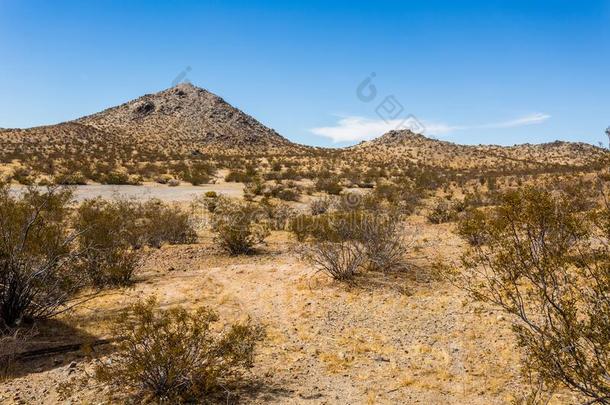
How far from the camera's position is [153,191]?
27.9 meters

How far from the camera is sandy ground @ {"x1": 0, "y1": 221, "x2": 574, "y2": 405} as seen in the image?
18.5 feet

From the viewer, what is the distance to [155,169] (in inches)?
1483

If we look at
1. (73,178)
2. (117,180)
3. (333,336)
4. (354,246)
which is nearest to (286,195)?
(117,180)

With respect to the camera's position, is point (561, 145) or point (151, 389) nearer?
point (151, 389)

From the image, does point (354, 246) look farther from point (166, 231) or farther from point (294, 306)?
point (166, 231)

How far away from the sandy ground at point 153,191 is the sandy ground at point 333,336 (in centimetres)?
1425

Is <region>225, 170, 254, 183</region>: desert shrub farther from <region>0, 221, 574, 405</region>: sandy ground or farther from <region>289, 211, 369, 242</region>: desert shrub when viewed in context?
<region>0, 221, 574, 405</region>: sandy ground

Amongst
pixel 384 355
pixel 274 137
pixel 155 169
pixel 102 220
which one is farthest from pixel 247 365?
pixel 274 137

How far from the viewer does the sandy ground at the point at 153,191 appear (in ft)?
81.8

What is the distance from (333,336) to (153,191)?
22.8 meters

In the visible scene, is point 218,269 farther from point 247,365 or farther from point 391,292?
point 247,365

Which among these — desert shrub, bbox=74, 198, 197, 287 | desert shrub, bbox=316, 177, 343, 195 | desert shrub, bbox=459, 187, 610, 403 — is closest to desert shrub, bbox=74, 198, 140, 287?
desert shrub, bbox=74, 198, 197, 287

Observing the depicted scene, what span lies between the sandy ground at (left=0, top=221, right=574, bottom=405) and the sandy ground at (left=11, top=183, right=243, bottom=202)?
561 inches

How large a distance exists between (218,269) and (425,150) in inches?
2521
